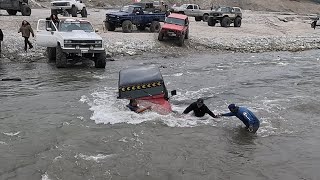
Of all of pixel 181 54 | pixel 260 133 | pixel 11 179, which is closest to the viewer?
pixel 11 179

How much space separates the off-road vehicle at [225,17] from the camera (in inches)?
1400

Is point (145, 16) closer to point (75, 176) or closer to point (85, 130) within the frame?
point (85, 130)

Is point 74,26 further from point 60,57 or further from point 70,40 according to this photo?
point 60,57

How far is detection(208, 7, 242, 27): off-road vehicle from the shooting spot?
35.6 metres

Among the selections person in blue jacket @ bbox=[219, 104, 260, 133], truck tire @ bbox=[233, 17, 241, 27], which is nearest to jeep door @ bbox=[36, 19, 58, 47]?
person in blue jacket @ bbox=[219, 104, 260, 133]

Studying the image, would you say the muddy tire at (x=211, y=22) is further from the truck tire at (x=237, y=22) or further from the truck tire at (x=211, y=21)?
the truck tire at (x=237, y=22)

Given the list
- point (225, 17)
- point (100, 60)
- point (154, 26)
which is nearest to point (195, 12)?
point (225, 17)

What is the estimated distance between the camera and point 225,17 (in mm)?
35688

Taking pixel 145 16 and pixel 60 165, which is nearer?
pixel 60 165

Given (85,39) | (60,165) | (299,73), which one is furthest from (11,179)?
(299,73)

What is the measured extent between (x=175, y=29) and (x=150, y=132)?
1621cm

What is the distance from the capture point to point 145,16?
28.8 m

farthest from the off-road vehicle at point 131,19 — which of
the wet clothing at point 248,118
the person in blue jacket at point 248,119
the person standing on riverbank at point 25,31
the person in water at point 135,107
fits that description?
the wet clothing at point 248,118

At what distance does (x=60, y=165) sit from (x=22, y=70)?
11.2 meters
